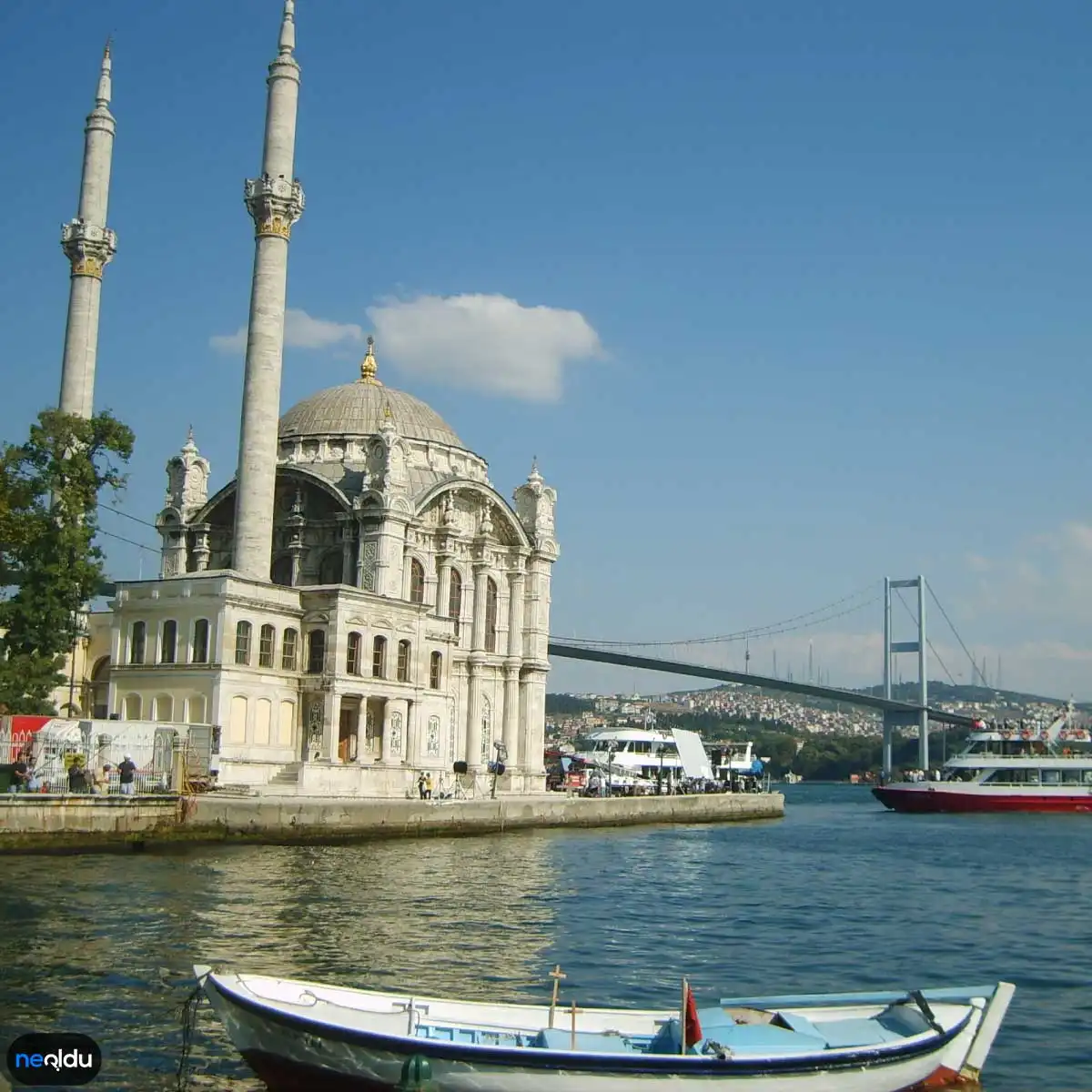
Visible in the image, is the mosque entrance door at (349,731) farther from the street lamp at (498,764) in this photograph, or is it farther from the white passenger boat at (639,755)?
the white passenger boat at (639,755)

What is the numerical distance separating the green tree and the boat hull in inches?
1562

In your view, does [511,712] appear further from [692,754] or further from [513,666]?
[692,754]

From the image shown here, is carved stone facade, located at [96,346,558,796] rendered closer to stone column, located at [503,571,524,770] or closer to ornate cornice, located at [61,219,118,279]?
stone column, located at [503,571,524,770]

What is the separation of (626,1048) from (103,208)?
42870 millimetres

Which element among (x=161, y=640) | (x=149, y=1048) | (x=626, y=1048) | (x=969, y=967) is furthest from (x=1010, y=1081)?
(x=161, y=640)

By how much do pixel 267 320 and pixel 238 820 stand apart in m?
17.3

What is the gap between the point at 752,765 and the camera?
8831 centimetres

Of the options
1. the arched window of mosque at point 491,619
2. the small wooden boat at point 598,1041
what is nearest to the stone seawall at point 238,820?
the arched window of mosque at point 491,619

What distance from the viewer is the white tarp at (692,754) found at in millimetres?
77438

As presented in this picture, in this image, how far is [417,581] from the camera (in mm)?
51812

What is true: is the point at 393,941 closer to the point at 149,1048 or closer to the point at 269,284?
the point at 149,1048

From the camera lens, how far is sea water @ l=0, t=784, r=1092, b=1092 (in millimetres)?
14867

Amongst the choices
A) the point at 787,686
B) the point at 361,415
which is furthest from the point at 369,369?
the point at 787,686

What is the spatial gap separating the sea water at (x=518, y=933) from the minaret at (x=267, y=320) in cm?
1221
